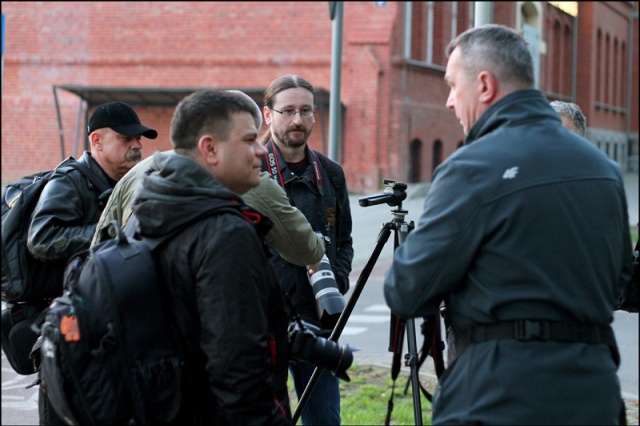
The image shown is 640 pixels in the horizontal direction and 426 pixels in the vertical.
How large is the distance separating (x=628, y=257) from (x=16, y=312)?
277cm

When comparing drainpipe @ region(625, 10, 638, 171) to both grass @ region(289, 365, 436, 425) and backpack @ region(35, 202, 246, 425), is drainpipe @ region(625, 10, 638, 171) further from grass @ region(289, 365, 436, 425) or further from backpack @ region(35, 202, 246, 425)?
backpack @ region(35, 202, 246, 425)

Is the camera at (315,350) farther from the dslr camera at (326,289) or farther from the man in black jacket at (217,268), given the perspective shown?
the dslr camera at (326,289)

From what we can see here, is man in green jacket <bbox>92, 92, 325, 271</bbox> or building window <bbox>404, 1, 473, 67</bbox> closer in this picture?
man in green jacket <bbox>92, 92, 325, 271</bbox>

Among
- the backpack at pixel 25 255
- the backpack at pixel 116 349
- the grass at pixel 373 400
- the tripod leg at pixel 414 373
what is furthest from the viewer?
the grass at pixel 373 400

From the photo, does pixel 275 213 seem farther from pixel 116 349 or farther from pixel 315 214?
pixel 116 349

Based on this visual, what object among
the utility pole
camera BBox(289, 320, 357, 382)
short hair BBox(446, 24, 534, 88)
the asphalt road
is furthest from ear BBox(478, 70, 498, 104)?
the utility pole

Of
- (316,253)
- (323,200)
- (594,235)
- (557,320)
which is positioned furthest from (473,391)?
(323,200)

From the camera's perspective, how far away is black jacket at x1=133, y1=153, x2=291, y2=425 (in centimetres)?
299

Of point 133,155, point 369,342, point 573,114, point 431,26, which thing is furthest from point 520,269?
point 431,26

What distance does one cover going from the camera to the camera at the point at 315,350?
132 inches

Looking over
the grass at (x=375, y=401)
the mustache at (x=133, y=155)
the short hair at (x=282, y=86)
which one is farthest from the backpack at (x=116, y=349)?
the grass at (x=375, y=401)

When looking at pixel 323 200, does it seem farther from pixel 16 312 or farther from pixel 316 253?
pixel 16 312

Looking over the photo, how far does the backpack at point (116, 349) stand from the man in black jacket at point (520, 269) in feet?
2.36

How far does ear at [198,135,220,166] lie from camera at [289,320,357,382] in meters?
0.61
